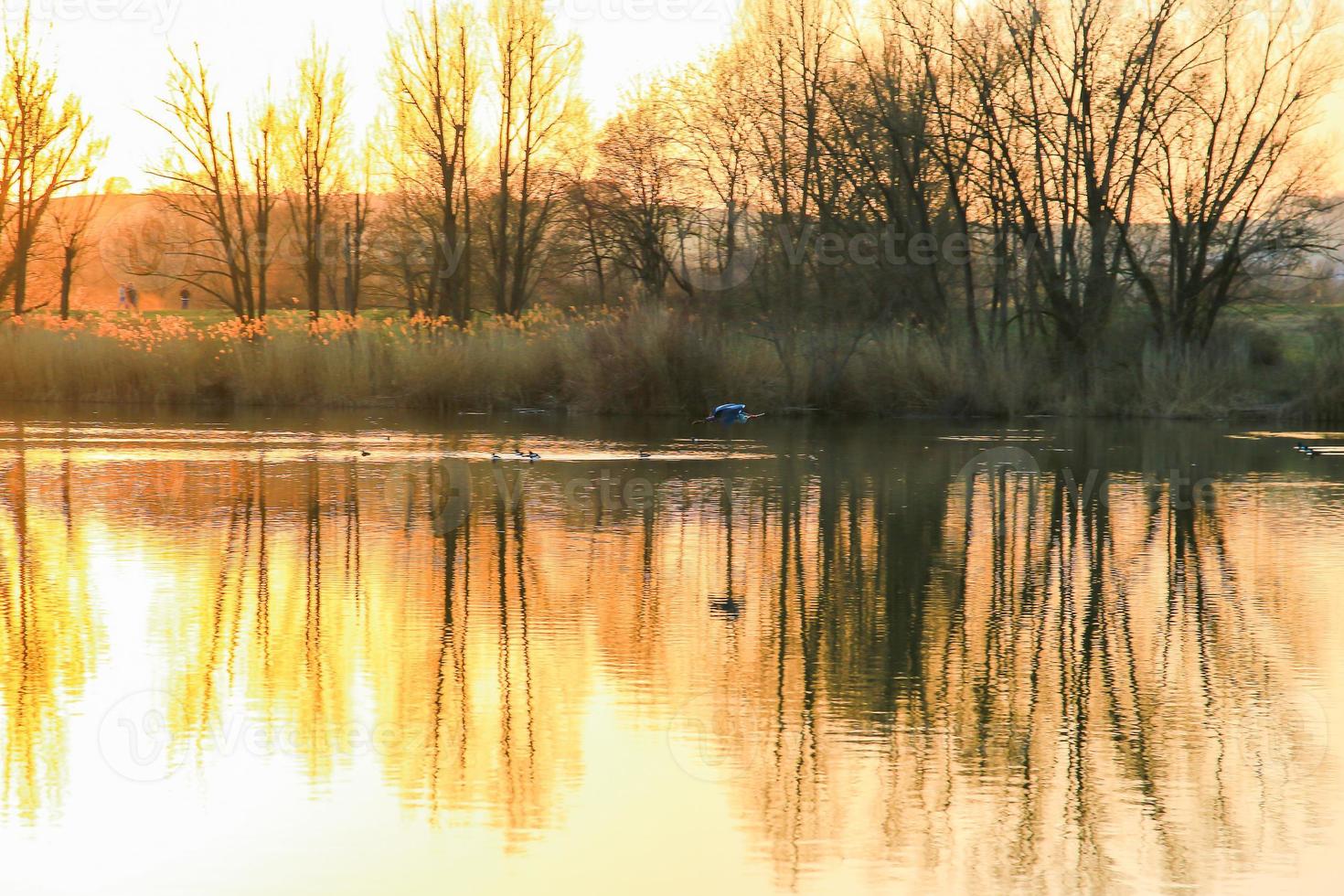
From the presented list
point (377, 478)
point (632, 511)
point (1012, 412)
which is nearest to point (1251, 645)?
point (632, 511)

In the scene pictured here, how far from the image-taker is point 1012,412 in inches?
1268

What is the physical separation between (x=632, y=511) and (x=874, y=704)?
7665 millimetres

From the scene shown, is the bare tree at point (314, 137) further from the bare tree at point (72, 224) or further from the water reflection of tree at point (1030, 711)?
the water reflection of tree at point (1030, 711)

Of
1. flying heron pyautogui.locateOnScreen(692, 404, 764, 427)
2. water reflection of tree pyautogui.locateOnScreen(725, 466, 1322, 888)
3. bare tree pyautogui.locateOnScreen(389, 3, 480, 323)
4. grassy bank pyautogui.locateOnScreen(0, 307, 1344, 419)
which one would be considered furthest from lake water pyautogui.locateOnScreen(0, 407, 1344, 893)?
bare tree pyautogui.locateOnScreen(389, 3, 480, 323)

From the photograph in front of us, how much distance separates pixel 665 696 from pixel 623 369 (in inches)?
945

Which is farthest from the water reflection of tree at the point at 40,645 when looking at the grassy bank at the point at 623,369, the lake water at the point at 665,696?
the grassy bank at the point at 623,369

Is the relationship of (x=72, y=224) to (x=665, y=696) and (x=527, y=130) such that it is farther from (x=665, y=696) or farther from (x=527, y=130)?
(x=665, y=696)

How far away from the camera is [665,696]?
7.55 metres

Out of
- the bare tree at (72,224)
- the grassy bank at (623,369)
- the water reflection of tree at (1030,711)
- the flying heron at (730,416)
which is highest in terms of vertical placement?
the bare tree at (72,224)

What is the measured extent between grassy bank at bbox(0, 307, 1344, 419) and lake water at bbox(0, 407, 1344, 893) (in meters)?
16.0

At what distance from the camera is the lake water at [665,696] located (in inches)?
213

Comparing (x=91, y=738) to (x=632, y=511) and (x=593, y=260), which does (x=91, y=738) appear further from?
(x=593, y=260)

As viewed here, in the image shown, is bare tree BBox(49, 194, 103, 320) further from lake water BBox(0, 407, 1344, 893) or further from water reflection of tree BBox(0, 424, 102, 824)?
lake water BBox(0, 407, 1344, 893)

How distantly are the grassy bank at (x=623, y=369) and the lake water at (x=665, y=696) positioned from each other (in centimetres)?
1601
